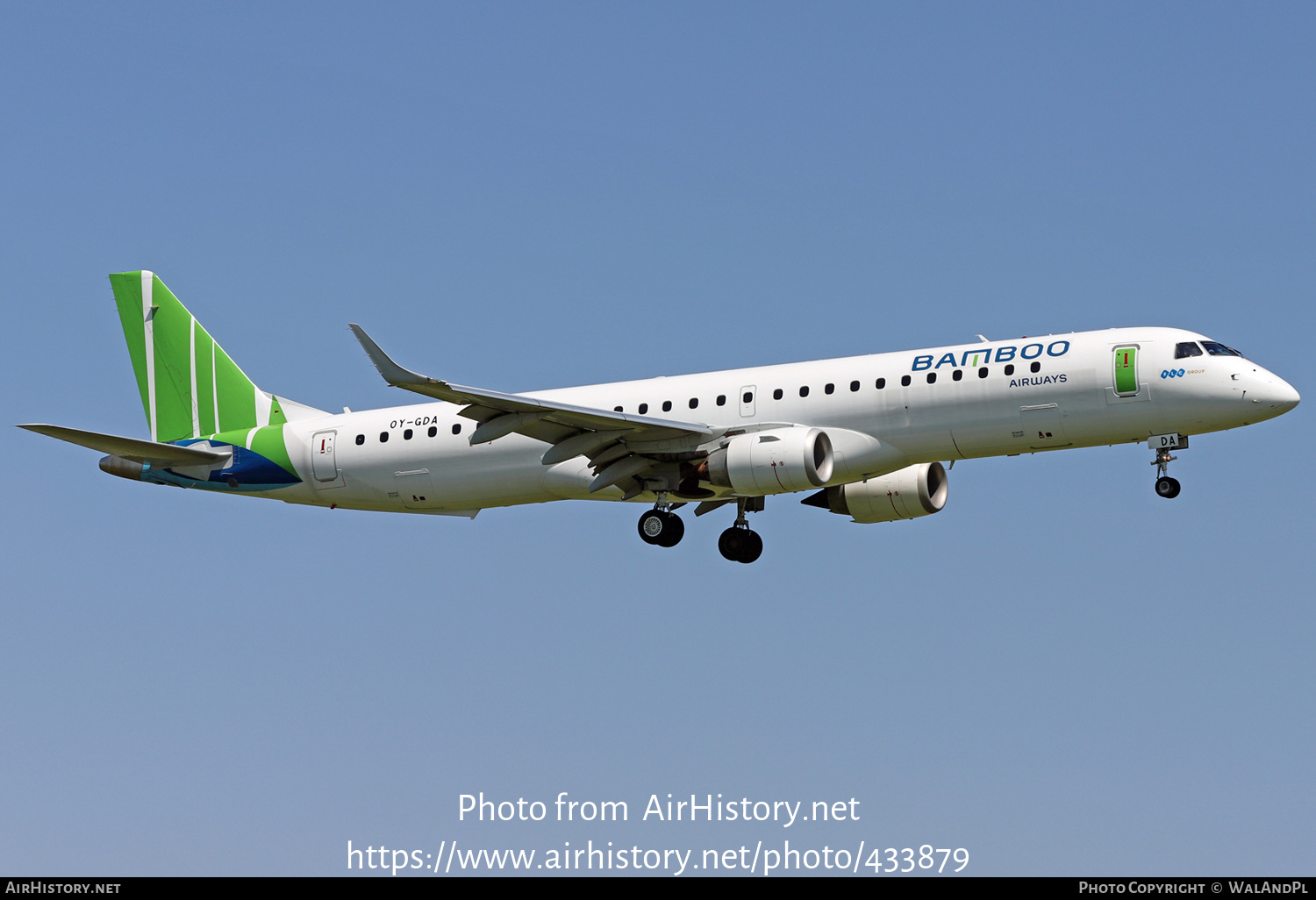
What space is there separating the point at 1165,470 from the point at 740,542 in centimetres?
1085

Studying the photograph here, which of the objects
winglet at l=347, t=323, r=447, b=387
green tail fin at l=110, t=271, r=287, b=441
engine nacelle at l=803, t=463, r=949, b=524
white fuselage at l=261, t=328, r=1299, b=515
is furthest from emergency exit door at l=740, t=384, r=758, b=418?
green tail fin at l=110, t=271, r=287, b=441

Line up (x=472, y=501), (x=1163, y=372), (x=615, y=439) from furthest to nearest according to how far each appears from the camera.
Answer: (x=472, y=501)
(x=615, y=439)
(x=1163, y=372)

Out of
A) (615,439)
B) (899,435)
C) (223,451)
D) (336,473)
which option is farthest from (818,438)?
(223,451)

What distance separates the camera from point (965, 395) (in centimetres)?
3644

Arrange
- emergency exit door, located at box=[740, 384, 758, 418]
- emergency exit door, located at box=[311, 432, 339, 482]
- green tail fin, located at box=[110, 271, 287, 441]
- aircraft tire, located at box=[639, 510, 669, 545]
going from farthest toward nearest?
green tail fin, located at box=[110, 271, 287, 441] < emergency exit door, located at box=[311, 432, 339, 482] < aircraft tire, located at box=[639, 510, 669, 545] < emergency exit door, located at box=[740, 384, 758, 418]

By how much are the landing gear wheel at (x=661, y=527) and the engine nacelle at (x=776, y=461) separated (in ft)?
9.25

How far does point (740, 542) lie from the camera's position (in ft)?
137

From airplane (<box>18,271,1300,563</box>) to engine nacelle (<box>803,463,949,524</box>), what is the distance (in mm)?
49

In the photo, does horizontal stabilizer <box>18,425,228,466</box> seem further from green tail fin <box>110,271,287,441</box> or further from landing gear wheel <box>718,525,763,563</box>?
landing gear wheel <box>718,525,763,563</box>

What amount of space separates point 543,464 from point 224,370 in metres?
11.6

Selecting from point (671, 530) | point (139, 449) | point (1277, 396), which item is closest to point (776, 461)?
point (671, 530)

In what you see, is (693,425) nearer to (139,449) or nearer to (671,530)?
(671,530)

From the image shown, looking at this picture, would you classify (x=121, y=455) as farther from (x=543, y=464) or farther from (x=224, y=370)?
(x=543, y=464)

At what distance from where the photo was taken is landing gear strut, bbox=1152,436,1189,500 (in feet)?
118
